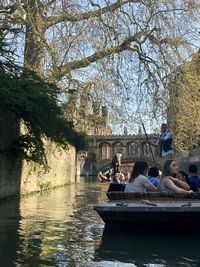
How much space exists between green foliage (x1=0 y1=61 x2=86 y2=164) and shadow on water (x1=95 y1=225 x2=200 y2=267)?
538cm

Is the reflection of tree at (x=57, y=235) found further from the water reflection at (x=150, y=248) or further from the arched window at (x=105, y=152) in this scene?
the arched window at (x=105, y=152)

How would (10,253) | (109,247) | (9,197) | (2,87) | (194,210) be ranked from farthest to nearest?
1. (9,197)
2. (2,87)
3. (194,210)
4. (109,247)
5. (10,253)

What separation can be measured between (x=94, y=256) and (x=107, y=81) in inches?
439

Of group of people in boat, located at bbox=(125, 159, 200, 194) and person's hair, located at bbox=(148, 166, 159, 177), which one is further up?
person's hair, located at bbox=(148, 166, 159, 177)

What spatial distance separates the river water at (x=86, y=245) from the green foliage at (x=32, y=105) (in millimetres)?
3694

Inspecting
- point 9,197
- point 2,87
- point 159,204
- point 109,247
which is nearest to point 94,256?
point 109,247

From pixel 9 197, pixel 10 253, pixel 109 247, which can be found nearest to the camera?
pixel 10 253

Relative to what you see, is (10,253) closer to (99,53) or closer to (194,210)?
(194,210)

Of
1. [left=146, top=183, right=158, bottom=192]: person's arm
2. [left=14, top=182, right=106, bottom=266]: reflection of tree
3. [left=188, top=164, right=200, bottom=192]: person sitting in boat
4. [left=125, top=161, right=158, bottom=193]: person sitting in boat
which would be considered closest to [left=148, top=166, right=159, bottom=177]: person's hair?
[left=188, top=164, right=200, bottom=192]: person sitting in boat

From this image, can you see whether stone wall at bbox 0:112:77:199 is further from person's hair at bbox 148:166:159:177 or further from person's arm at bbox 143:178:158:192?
person's arm at bbox 143:178:158:192

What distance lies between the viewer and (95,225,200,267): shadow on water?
610cm

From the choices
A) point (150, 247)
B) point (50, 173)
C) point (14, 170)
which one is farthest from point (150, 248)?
point (50, 173)

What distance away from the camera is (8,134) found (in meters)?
15.6

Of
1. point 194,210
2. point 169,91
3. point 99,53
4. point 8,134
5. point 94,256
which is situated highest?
point 99,53
